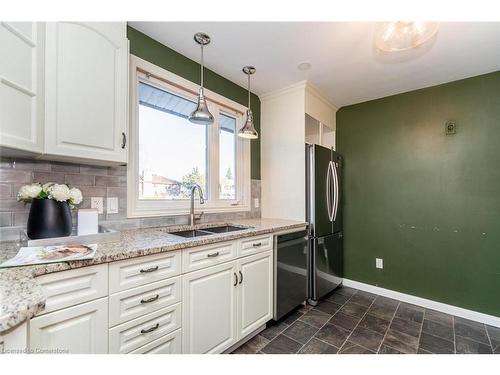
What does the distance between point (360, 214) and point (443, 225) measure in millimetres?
811

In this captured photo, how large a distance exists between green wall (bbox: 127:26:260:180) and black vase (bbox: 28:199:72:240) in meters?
1.24

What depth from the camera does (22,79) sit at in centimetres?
105

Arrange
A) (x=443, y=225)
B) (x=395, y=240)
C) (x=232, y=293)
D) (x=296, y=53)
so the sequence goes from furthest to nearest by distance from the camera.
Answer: (x=395, y=240) → (x=443, y=225) → (x=296, y=53) → (x=232, y=293)

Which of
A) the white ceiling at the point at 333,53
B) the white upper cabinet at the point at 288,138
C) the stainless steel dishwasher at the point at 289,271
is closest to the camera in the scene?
the white ceiling at the point at 333,53

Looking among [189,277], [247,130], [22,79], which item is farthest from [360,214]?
[22,79]

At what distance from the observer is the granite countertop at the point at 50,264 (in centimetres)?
53

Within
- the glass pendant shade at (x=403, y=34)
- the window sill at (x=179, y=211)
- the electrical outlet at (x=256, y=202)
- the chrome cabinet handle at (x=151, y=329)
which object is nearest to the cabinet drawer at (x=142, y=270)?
the chrome cabinet handle at (x=151, y=329)

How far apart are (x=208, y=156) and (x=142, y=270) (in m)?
1.39

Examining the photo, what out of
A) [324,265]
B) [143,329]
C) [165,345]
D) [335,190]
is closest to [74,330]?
[143,329]

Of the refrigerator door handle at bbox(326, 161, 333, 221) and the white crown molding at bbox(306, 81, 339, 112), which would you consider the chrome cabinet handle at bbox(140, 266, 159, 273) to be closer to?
the refrigerator door handle at bbox(326, 161, 333, 221)

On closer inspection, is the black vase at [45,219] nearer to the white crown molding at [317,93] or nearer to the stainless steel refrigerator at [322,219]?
the stainless steel refrigerator at [322,219]

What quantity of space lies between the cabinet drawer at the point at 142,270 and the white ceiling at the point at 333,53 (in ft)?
5.30

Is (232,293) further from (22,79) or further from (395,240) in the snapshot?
(395,240)

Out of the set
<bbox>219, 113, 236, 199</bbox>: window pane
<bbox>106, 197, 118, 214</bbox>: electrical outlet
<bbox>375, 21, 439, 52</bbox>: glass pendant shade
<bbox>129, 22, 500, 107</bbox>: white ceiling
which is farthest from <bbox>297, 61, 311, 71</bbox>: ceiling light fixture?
<bbox>106, 197, 118, 214</bbox>: electrical outlet
